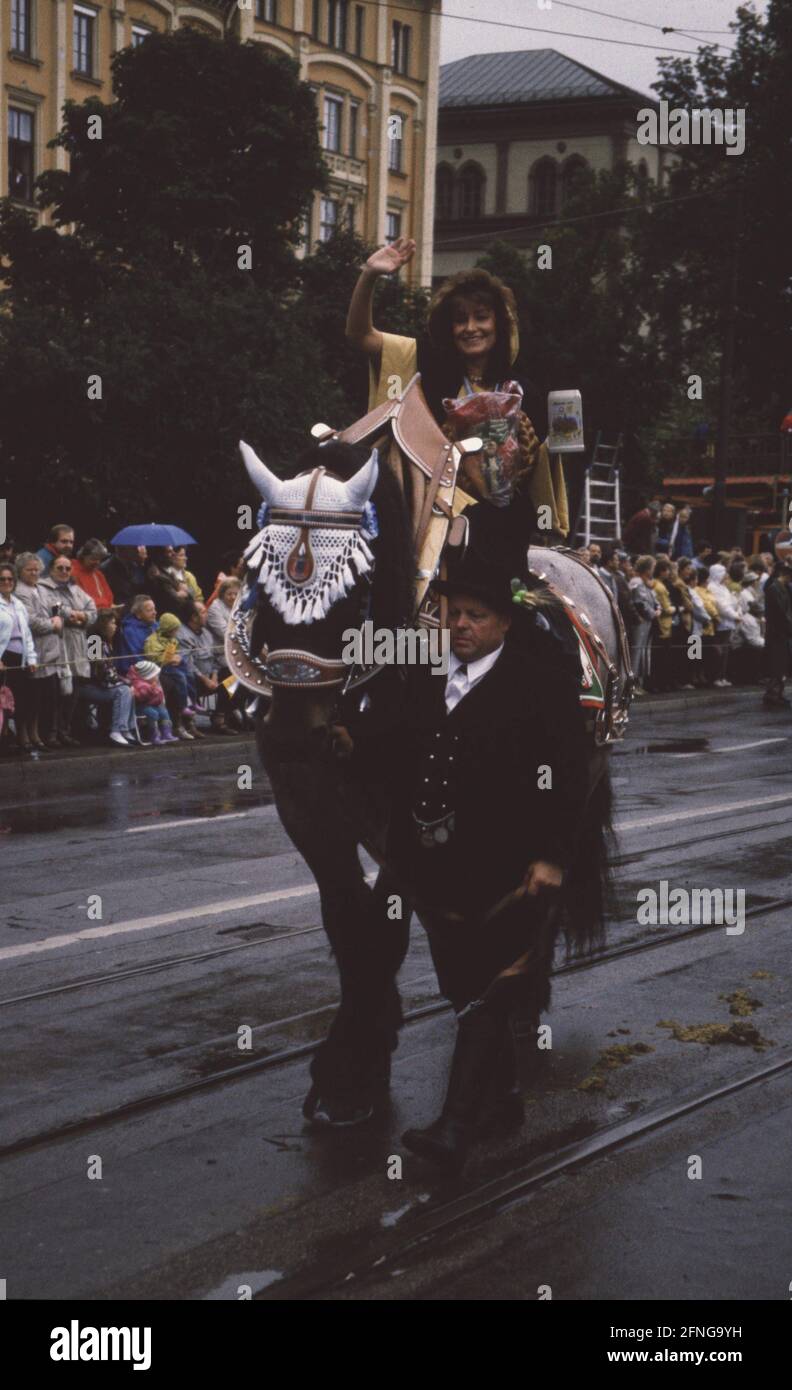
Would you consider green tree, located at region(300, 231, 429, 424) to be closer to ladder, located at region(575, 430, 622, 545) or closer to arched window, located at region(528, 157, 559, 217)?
ladder, located at region(575, 430, 622, 545)

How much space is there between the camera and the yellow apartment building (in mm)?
47250

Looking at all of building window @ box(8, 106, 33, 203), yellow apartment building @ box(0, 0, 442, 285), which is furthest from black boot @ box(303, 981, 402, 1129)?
building window @ box(8, 106, 33, 203)

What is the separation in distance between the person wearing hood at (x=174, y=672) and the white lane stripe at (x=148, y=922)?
27.2ft

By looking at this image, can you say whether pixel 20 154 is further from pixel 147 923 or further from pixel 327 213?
pixel 147 923

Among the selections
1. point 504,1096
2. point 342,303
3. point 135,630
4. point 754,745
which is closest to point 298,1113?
point 504,1096

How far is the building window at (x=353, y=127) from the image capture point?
198 feet

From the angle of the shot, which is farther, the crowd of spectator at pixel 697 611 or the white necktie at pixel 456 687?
the crowd of spectator at pixel 697 611

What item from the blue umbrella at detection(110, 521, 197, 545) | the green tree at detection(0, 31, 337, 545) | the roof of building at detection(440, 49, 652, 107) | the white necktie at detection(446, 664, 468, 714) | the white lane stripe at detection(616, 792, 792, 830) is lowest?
the white lane stripe at detection(616, 792, 792, 830)

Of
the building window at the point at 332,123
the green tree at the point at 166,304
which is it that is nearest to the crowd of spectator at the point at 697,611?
the green tree at the point at 166,304

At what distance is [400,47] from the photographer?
62531mm

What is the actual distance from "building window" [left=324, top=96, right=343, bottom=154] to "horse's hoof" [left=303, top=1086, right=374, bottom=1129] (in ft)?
183

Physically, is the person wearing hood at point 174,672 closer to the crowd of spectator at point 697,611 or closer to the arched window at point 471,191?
the crowd of spectator at point 697,611
